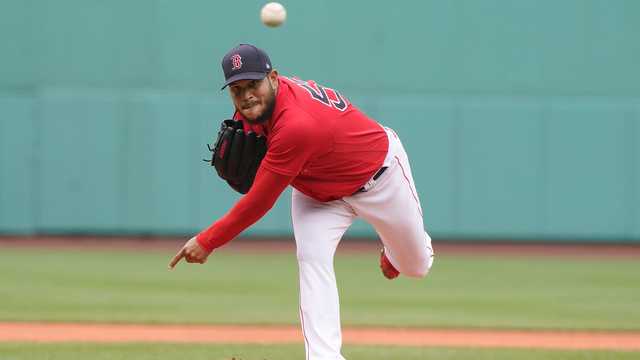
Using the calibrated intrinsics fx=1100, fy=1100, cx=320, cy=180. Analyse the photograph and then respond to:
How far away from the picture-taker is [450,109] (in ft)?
39.1

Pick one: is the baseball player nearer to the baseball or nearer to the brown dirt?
the brown dirt

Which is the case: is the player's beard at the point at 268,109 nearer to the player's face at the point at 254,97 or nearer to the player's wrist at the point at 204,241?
the player's face at the point at 254,97

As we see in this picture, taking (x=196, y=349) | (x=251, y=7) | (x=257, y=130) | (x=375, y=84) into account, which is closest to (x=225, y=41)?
(x=251, y=7)

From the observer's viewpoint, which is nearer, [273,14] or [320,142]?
[320,142]

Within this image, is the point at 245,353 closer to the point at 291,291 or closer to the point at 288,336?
the point at 288,336

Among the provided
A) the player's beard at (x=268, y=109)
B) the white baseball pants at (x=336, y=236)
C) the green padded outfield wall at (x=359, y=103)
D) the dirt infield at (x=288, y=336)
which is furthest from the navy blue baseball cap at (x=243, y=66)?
the green padded outfield wall at (x=359, y=103)

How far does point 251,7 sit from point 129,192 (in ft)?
8.01

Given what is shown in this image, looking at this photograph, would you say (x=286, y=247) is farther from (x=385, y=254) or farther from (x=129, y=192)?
(x=385, y=254)

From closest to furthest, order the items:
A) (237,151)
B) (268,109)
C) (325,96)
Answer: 1. (268,109)
2. (237,151)
3. (325,96)

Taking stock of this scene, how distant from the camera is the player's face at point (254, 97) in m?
4.13

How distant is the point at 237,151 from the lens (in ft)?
14.4

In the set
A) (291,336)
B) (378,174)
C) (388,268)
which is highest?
(378,174)

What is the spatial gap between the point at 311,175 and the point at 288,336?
1.90m

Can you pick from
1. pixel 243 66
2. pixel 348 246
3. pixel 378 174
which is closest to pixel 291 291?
pixel 348 246
